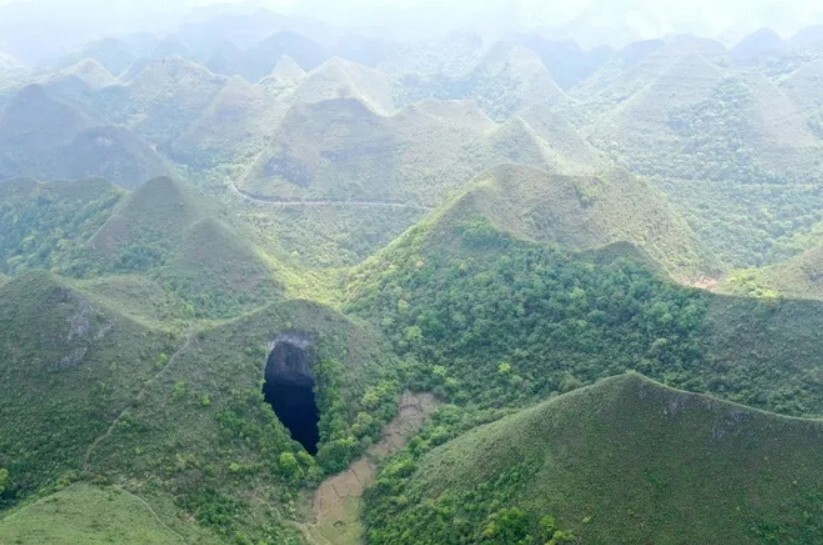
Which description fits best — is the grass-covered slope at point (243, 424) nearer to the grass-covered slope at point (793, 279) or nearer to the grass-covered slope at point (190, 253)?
the grass-covered slope at point (190, 253)

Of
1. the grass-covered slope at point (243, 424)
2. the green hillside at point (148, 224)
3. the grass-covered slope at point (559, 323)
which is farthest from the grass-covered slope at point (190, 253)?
the grass-covered slope at point (243, 424)

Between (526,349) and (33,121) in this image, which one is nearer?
(526,349)

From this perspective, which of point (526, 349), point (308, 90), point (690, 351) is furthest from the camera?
point (308, 90)

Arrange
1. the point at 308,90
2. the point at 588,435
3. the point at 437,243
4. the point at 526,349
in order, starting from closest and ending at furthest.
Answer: the point at 588,435 < the point at 526,349 < the point at 437,243 < the point at 308,90

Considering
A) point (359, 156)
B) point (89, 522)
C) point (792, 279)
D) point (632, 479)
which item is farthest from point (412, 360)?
point (359, 156)

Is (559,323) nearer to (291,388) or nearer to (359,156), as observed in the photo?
(291,388)

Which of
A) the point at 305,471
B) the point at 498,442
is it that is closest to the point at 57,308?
the point at 305,471

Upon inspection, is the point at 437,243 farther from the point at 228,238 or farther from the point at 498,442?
the point at 498,442
